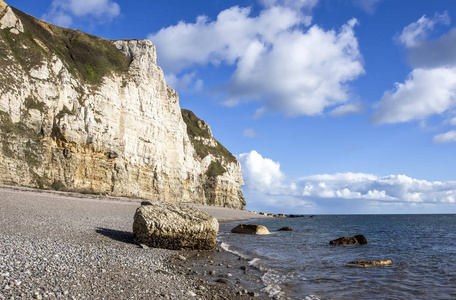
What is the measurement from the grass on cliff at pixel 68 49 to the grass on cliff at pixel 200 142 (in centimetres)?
3784

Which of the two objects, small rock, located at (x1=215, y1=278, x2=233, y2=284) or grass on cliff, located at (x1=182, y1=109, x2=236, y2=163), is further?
grass on cliff, located at (x1=182, y1=109, x2=236, y2=163)

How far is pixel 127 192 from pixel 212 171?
40227 millimetres

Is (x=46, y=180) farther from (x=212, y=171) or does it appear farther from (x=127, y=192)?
(x=212, y=171)

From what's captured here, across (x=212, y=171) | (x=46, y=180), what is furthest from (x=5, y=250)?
(x=212, y=171)

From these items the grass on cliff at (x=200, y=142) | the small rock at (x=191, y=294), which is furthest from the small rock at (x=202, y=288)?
the grass on cliff at (x=200, y=142)

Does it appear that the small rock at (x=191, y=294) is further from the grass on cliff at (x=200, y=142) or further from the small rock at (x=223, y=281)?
the grass on cliff at (x=200, y=142)

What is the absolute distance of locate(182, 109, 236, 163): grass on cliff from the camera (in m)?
93.5

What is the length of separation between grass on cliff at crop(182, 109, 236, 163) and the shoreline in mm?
75821

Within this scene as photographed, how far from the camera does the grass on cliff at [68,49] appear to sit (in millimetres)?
41562

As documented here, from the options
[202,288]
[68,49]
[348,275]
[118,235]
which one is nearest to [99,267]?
[202,288]

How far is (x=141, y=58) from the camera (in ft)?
203

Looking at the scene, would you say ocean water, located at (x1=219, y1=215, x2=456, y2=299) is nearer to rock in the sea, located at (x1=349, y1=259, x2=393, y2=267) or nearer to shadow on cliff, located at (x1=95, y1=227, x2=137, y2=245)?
rock in the sea, located at (x1=349, y1=259, x2=393, y2=267)

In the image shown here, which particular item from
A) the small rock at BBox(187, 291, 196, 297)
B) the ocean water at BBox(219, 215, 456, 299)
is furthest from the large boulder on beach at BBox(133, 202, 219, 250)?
the small rock at BBox(187, 291, 196, 297)

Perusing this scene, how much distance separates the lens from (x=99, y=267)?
29.9ft
